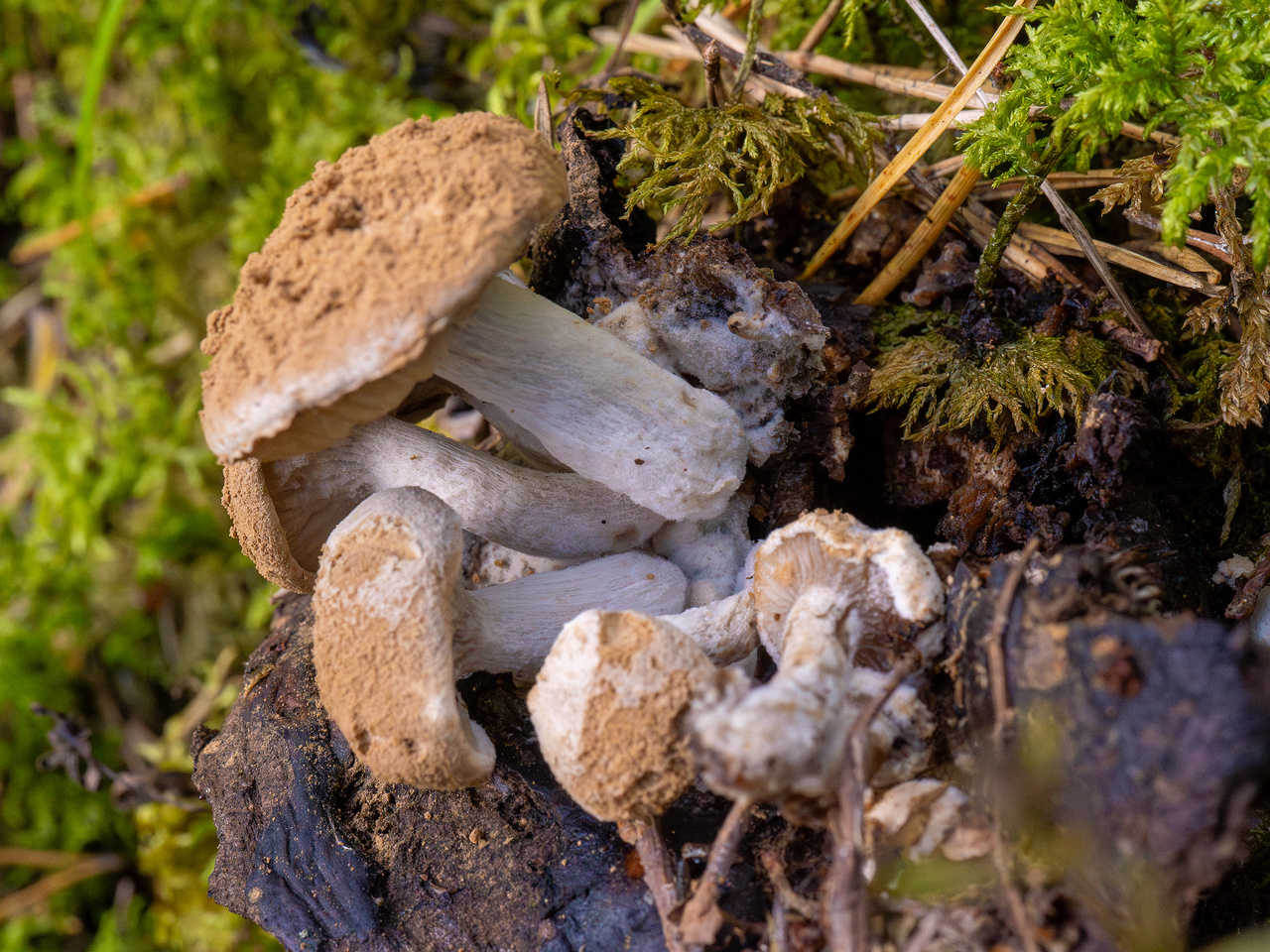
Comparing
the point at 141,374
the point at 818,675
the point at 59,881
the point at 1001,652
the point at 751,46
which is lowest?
the point at 59,881

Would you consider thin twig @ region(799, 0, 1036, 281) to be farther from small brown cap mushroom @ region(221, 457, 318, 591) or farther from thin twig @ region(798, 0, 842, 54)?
small brown cap mushroom @ region(221, 457, 318, 591)

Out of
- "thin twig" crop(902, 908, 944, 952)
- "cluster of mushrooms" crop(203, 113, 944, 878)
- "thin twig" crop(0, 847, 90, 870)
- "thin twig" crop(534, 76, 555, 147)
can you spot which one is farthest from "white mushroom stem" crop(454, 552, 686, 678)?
"thin twig" crop(0, 847, 90, 870)

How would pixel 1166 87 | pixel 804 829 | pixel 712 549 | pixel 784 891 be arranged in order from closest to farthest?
pixel 784 891 < pixel 804 829 < pixel 1166 87 < pixel 712 549

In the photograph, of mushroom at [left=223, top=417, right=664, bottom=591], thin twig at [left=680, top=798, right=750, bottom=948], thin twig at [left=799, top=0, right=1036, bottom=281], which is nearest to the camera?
thin twig at [left=680, top=798, right=750, bottom=948]

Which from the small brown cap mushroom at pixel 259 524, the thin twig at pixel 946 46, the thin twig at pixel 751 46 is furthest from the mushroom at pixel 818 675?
the thin twig at pixel 751 46

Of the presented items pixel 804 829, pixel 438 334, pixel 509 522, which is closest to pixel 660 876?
pixel 804 829

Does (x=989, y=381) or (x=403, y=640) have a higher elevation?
(x=989, y=381)

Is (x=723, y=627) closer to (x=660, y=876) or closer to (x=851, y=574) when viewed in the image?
(x=851, y=574)
